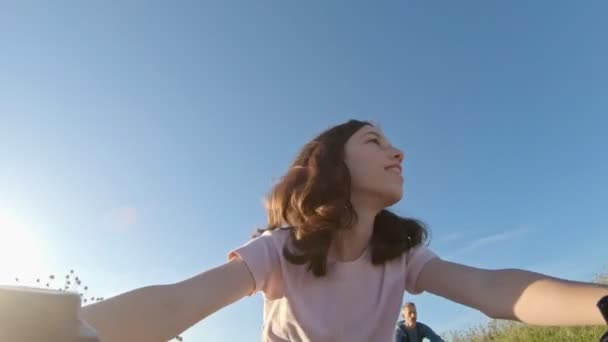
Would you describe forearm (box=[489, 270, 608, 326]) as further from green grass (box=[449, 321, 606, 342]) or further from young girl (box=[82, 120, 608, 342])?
green grass (box=[449, 321, 606, 342])

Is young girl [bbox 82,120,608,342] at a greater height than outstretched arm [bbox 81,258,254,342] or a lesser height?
greater

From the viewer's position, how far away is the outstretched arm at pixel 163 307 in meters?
1.39

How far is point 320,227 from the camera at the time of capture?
8.23 ft

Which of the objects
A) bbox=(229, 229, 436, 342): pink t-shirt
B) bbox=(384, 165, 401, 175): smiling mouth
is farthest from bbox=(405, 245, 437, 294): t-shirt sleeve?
bbox=(384, 165, 401, 175): smiling mouth

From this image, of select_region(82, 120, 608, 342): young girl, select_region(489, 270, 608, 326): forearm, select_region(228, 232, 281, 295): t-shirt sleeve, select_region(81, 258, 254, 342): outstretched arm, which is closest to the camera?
select_region(81, 258, 254, 342): outstretched arm

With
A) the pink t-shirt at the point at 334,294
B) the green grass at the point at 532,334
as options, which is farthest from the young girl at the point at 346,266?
the green grass at the point at 532,334

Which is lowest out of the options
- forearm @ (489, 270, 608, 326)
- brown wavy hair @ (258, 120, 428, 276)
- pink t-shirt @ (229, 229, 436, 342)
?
forearm @ (489, 270, 608, 326)

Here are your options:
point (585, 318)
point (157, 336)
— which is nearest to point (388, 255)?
point (585, 318)

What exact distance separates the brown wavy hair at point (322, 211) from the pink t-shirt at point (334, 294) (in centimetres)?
5

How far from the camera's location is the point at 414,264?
2512mm

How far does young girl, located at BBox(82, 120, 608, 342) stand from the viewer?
1.96 metres

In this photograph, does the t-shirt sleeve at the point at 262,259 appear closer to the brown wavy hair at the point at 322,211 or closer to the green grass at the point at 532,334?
the brown wavy hair at the point at 322,211

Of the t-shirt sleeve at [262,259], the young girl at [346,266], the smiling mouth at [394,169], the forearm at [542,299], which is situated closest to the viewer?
the forearm at [542,299]

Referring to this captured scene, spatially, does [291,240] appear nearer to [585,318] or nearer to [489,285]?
[489,285]
